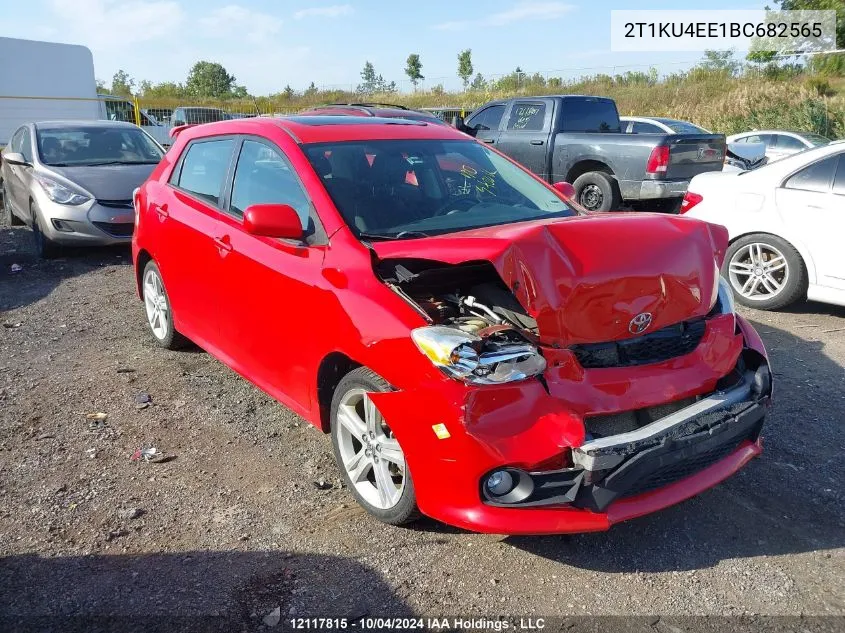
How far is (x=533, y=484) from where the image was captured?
2707mm

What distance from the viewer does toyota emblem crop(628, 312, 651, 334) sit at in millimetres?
3029

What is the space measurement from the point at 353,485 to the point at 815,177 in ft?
17.2

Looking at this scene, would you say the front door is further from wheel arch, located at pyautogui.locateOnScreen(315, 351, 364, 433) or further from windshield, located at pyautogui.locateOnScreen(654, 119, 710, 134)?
windshield, located at pyautogui.locateOnScreen(654, 119, 710, 134)

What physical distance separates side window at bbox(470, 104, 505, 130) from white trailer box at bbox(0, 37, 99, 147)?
43.0 feet

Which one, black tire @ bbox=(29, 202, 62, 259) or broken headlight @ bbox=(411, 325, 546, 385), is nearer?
broken headlight @ bbox=(411, 325, 546, 385)

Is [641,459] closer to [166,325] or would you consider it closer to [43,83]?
[166,325]

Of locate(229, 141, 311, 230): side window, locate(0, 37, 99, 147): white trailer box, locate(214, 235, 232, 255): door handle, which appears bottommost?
locate(214, 235, 232, 255): door handle

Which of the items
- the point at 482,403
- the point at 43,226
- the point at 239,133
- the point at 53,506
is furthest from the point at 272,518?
the point at 43,226

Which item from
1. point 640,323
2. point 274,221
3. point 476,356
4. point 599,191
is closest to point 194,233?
point 274,221

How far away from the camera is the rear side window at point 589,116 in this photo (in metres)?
11.3

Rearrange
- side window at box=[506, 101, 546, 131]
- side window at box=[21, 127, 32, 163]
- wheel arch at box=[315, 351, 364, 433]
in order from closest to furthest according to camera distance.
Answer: wheel arch at box=[315, 351, 364, 433], side window at box=[21, 127, 32, 163], side window at box=[506, 101, 546, 131]

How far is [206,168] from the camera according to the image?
4746 millimetres

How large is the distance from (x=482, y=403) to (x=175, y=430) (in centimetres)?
239

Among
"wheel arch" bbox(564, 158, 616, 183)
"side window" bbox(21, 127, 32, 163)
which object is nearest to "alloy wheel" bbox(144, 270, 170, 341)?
"side window" bbox(21, 127, 32, 163)
